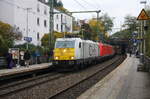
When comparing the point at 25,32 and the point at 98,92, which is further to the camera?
the point at 25,32

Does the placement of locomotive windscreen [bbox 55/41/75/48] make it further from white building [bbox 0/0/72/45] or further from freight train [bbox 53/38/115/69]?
white building [bbox 0/0/72/45]

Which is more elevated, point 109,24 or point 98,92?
point 109,24

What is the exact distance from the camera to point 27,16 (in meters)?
61.9

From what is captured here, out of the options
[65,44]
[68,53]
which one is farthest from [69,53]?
[65,44]

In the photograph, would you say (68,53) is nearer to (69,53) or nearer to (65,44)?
(69,53)

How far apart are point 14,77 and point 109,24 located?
336 feet

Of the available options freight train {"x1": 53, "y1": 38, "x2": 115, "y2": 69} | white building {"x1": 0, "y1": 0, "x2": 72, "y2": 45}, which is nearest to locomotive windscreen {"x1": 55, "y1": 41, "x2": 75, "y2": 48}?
freight train {"x1": 53, "y1": 38, "x2": 115, "y2": 69}

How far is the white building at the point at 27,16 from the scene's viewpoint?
57781 millimetres

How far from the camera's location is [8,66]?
2602 centimetres

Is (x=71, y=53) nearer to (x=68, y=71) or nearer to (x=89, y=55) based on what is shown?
(x=68, y=71)

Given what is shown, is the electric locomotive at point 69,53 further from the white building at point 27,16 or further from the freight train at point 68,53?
the white building at point 27,16

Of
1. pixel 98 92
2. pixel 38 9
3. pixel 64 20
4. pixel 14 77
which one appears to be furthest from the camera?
pixel 64 20

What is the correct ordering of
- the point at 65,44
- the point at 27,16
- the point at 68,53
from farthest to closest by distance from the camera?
the point at 27,16 → the point at 65,44 → the point at 68,53

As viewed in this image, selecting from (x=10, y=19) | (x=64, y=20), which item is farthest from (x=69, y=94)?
(x=64, y=20)
